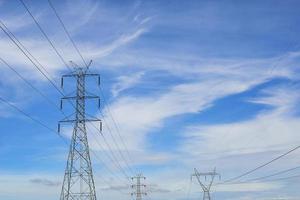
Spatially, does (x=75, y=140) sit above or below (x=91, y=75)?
below

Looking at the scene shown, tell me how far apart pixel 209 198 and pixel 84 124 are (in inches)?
2614

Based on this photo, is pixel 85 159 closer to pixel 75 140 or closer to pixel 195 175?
pixel 75 140

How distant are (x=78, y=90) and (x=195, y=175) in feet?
220

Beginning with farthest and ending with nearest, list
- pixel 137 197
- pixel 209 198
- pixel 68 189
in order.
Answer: pixel 137 197 → pixel 209 198 → pixel 68 189

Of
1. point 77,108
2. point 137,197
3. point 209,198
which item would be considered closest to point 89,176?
point 77,108

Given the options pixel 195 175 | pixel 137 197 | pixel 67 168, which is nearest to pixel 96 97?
pixel 67 168

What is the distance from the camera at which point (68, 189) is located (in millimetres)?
64062

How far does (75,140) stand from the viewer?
2611 inches

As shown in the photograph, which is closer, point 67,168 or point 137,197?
point 67,168

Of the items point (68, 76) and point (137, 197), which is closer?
point (68, 76)

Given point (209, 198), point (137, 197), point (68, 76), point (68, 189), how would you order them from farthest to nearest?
point (137, 197) → point (209, 198) → point (68, 76) → point (68, 189)

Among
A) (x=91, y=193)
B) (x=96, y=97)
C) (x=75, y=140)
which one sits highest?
(x=96, y=97)

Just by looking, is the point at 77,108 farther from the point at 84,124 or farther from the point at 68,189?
the point at 68,189

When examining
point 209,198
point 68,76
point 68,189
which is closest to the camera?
point 68,189
